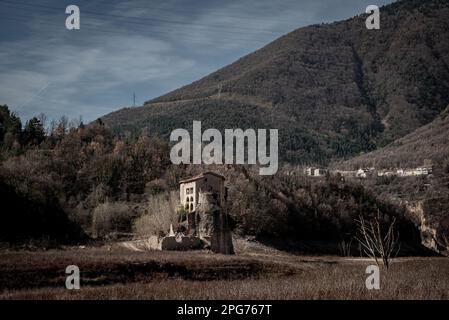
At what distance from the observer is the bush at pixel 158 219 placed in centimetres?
5803

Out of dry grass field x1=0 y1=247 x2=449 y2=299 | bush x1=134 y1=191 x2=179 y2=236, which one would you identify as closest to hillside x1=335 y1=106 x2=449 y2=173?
bush x1=134 y1=191 x2=179 y2=236

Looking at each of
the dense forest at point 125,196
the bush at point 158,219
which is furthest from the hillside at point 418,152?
the bush at point 158,219

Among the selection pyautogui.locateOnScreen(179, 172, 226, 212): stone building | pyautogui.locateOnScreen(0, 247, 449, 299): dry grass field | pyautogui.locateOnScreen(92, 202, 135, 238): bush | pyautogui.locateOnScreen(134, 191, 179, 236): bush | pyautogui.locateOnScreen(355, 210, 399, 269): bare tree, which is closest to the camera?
pyautogui.locateOnScreen(0, 247, 449, 299): dry grass field

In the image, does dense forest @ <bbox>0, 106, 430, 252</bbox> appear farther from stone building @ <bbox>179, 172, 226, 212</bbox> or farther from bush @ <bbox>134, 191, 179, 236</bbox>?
stone building @ <bbox>179, 172, 226, 212</bbox>

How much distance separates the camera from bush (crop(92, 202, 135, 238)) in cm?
6116

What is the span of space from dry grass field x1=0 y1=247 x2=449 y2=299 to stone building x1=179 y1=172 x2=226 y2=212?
84.9 feet

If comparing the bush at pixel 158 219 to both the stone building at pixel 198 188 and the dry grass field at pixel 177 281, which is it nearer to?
the stone building at pixel 198 188

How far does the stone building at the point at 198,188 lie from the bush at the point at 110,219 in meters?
7.17

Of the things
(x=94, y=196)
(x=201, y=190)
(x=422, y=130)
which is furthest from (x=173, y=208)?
(x=422, y=130)

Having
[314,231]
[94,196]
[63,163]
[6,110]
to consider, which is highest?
[6,110]

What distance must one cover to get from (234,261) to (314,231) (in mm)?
45411

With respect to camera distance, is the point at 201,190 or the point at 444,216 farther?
the point at 444,216
